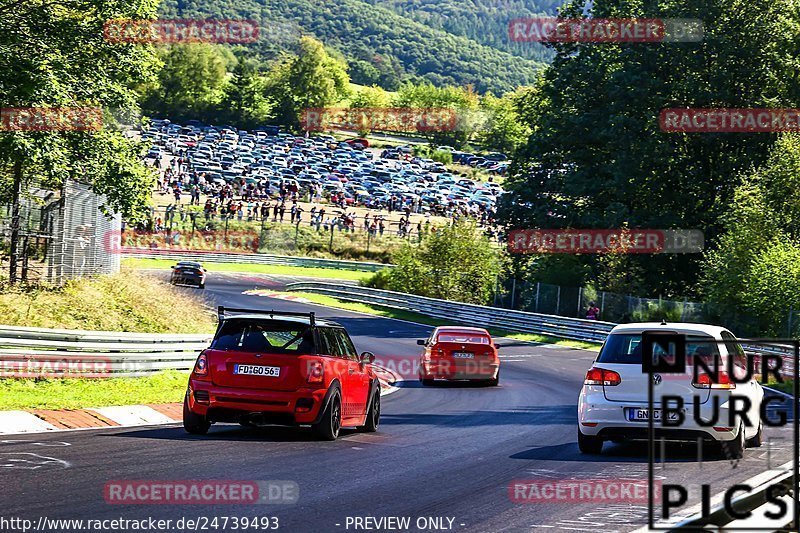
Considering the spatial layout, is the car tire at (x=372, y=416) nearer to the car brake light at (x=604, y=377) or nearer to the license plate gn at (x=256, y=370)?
the license plate gn at (x=256, y=370)

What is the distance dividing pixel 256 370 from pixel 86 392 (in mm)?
5248

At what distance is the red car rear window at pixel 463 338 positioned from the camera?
85.5ft

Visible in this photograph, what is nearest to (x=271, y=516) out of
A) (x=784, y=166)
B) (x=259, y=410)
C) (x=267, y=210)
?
(x=259, y=410)

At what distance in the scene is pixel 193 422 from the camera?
13656mm

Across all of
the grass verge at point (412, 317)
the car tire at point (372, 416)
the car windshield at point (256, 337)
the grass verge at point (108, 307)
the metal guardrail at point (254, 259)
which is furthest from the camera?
the metal guardrail at point (254, 259)

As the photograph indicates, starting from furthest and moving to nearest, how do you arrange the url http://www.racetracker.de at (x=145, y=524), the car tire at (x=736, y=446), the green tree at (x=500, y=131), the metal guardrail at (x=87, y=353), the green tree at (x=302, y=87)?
the green tree at (x=500, y=131) < the green tree at (x=302, y=87) < the metal guardrail at (x=87, y=353) < the car tire at (x=736, y=446) < the url http://www.racetracker.de at (x=145, y=524)

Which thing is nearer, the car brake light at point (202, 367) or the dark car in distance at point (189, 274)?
the car brake light at point (202, 367)

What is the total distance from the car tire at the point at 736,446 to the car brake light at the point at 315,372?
4.71 m

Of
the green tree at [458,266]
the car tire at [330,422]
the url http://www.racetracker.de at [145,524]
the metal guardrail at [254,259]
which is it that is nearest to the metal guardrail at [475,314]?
the green tree at [458,266]

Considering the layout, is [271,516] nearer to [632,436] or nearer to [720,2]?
[632,436]

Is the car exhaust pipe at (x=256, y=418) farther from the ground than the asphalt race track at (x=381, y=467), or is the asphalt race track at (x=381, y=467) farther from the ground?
the car exhaust pipe at (x=256, y=418)

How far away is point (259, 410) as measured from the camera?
1327 cm

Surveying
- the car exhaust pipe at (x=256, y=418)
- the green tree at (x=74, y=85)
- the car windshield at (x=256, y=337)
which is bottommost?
the car exhaust pipe at (x=256, y=418)

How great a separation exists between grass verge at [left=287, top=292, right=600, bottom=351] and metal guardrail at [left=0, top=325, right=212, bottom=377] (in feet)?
78.8
